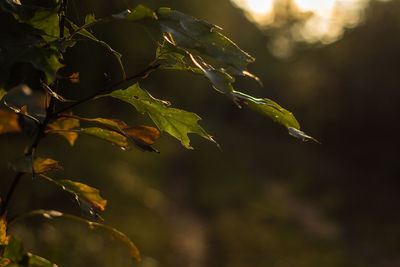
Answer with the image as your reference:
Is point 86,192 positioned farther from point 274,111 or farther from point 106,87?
point 274,111

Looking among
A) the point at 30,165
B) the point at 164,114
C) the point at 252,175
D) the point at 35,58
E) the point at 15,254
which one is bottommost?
the point at 15,254

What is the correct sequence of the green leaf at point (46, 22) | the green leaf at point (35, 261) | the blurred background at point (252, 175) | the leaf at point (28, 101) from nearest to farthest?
the green leaf at point (46, 22) → the green leaf at point (35, 261) → the leaf at point (28, 101) → the blurred background at point (252, 175)

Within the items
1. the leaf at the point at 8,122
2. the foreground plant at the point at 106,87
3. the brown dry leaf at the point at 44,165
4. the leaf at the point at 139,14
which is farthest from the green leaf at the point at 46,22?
the leaf at the point at 8,122

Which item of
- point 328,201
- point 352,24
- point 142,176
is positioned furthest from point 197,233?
point 352,24

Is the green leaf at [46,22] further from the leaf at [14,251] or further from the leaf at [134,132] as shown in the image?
the leaf at [14,251]

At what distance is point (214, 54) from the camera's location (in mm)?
715

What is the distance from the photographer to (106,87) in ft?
2.99

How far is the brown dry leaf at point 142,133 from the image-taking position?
950 mm

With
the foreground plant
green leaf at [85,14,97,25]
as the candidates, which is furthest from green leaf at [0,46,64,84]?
green leaf at [85,14,97,25]

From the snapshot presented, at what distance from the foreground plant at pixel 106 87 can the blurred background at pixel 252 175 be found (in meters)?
0.14

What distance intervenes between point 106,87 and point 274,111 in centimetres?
34

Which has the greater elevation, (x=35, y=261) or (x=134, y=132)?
(x=134, y=132)

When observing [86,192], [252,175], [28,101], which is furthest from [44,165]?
[252,175]

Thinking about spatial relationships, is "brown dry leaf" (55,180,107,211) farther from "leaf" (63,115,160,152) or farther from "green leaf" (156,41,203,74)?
"green leaf" (156,41,203,74)
